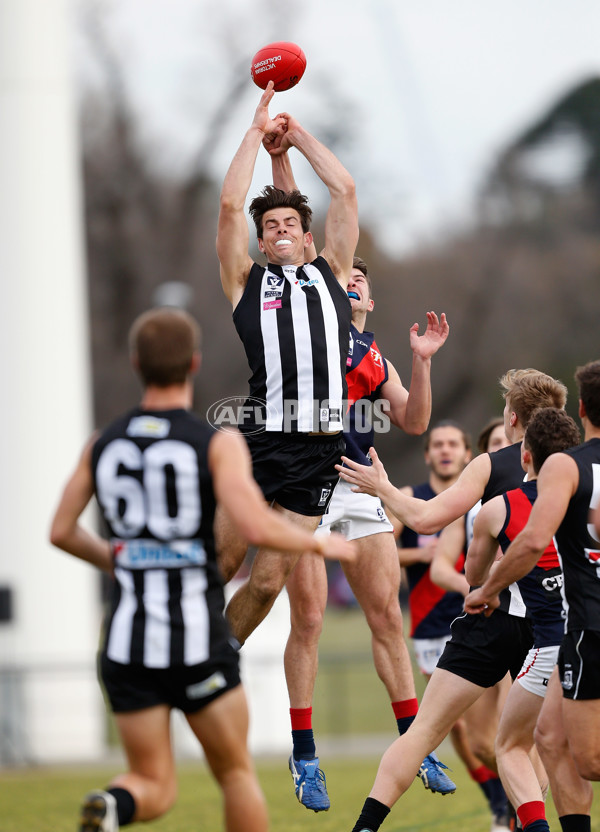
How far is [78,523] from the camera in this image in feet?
15.1

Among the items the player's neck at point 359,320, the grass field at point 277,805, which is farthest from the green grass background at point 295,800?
the player's neck at point 359,320

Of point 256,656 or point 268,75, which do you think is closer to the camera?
point 268,75

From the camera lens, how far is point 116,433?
4438 millimetres

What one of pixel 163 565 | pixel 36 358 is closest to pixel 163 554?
pixel 163 565

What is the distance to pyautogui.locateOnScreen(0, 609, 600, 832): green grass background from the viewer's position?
30.1 feet

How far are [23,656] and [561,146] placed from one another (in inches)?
1300

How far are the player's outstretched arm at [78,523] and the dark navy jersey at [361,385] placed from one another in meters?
2.25

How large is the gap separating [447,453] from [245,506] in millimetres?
4628

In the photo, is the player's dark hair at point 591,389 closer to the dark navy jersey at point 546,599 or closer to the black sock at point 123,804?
the dark navy jersey at point 546,599

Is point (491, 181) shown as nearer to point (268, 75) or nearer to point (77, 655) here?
point (77, 655)

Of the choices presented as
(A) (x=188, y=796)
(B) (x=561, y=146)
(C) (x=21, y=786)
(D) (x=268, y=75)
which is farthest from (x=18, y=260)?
(B) (x=561, y=146)

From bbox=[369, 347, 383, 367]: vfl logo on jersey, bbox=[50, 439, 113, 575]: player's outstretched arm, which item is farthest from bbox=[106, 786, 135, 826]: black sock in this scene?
bbox=[369, 347, 383, 367]: vfl logo on jersey

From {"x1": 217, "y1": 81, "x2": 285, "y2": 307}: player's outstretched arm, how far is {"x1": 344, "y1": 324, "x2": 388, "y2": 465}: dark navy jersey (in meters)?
0.89

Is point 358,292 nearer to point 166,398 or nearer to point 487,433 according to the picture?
point 487,433
